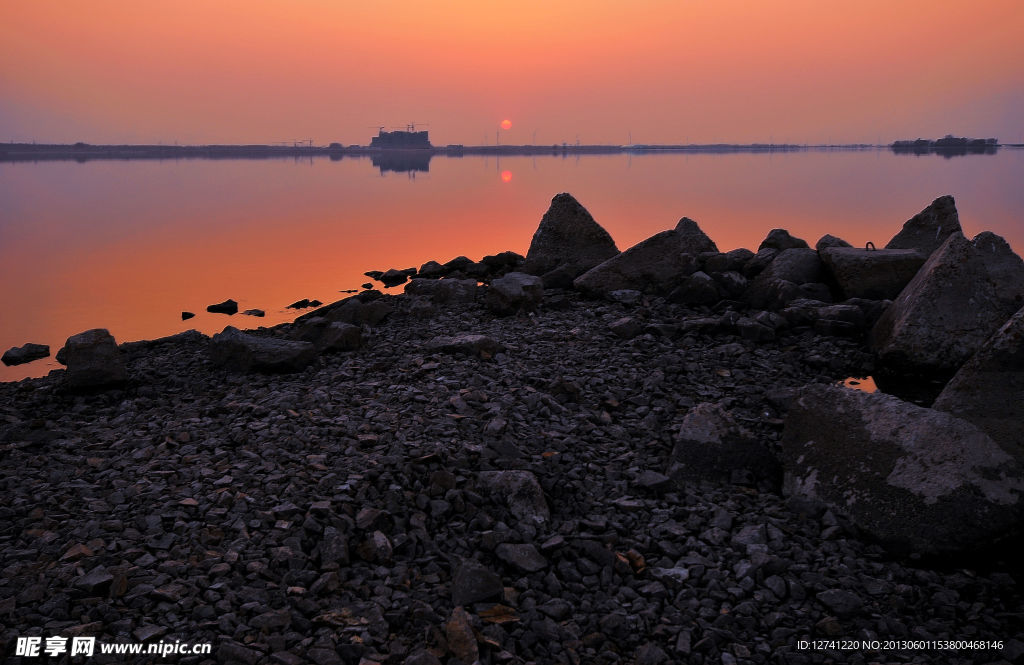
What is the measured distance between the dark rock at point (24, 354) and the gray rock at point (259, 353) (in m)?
4.75

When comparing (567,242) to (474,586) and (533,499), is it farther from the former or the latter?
(474,586)

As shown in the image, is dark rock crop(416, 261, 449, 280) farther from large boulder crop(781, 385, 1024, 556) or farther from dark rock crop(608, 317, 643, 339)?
large boulder crop(781, 385, 1024, 556)

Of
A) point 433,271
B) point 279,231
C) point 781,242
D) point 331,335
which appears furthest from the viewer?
point 279,231

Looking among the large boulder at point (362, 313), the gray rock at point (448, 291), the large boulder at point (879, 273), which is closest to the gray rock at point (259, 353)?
the large boulder at point (362, 313)

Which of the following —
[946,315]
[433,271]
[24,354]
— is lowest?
[24,354]

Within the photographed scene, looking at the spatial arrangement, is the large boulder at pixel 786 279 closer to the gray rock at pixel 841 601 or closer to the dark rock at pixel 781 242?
the dark rock at pixel 781 242

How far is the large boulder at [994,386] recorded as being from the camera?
6.56 metres

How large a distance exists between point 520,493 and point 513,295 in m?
6.93

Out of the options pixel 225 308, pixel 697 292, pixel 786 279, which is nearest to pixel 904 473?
pixel 697 292

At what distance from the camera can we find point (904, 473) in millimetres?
5918

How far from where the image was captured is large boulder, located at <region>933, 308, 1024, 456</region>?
21.5 feet

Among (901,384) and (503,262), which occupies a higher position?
(503,262)

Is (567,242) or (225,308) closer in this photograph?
(567,242)

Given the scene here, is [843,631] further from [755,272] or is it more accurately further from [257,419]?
[755,272]
